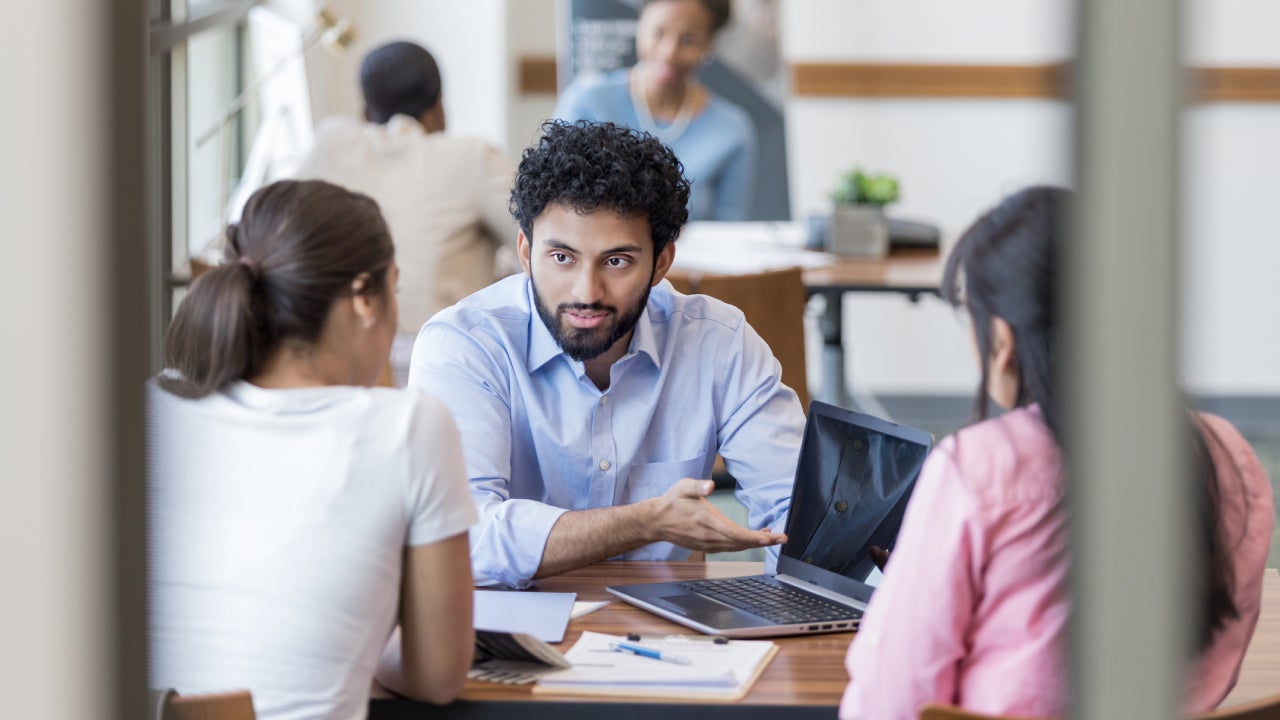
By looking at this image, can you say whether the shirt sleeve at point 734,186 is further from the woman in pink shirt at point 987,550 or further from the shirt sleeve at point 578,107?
the woman in pink shirt at point 987,550

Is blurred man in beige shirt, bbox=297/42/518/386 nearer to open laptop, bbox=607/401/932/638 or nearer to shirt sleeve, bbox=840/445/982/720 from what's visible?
open laptop, bbox=607/401/932/638

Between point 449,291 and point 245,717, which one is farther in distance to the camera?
point 449,291

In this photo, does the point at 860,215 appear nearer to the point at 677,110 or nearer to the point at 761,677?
the point at 677,110

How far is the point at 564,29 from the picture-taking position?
4.73m

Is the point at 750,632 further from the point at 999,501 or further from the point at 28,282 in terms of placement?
the point at 28,282

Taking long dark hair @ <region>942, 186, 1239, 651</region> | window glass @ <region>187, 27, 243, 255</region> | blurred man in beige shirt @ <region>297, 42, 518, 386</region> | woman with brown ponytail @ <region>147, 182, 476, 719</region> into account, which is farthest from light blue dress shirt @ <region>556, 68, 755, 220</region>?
long dark hair @ <region>942, 186, 1239, 651</region>

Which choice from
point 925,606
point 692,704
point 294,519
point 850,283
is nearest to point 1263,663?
point 925,606

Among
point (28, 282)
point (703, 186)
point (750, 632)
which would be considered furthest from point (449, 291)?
point (28, 282)

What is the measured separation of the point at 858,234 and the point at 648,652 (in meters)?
2.48

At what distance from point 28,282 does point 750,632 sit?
105cm

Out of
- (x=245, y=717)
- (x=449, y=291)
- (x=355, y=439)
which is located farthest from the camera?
(x=449, y=291)

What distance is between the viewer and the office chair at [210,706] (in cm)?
111

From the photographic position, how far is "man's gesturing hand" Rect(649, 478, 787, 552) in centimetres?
161

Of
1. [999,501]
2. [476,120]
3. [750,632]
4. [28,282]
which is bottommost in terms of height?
[750,632]
